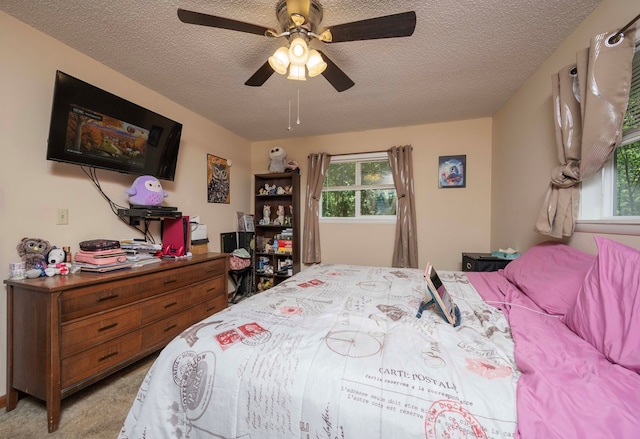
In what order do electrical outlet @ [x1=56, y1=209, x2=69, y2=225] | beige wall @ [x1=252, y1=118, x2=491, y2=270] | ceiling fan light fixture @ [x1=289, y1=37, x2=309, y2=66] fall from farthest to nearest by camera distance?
beige wall @ [x1=252, y1=118, x2=491, y2=270]
electrical outlet @ [x1=56, y1=209, x2=69, y2=225]
ceiling fan light fixture @ [x1=289, y1=37, x2=309, y2=66]

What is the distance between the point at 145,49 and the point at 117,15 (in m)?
0.30

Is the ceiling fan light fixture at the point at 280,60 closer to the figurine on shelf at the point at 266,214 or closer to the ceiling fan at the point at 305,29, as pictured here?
the ceiling fan at the point at 305,29

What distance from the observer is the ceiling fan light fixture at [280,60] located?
1.41m

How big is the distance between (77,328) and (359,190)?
10.1 feet

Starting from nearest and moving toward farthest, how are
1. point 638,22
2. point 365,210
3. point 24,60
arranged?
point 638,22
point 24,60
point 365,210

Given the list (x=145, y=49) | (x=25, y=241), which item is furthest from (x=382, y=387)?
(x=145, y=49)

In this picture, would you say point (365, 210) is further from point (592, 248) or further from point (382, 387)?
point (382, 387)

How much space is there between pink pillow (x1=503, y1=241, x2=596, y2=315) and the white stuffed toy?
2.91 metres

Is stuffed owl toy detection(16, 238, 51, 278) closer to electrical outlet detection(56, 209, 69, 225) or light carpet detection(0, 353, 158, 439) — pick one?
electrical outlet detection(56, 209, 69, 225)

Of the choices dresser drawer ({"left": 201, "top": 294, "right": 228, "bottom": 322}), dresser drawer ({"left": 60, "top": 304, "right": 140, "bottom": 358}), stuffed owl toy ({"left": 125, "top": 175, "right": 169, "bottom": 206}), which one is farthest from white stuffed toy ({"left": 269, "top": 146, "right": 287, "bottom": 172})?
dresser drawer ({"left": 60, "top": 304, "right": 140, "bottom": 358})

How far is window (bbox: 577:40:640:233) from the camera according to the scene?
50.9 inches

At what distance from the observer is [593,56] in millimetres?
1265

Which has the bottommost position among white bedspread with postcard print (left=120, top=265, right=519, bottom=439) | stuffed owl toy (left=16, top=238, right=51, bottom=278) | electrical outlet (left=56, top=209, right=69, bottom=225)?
white bedspread with postcard print (left=120, top=265, right=519, bottom=439)

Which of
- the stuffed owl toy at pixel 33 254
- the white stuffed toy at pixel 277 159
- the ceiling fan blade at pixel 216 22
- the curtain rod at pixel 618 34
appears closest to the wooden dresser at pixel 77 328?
the stuffed owl toy at pixel 33 254
